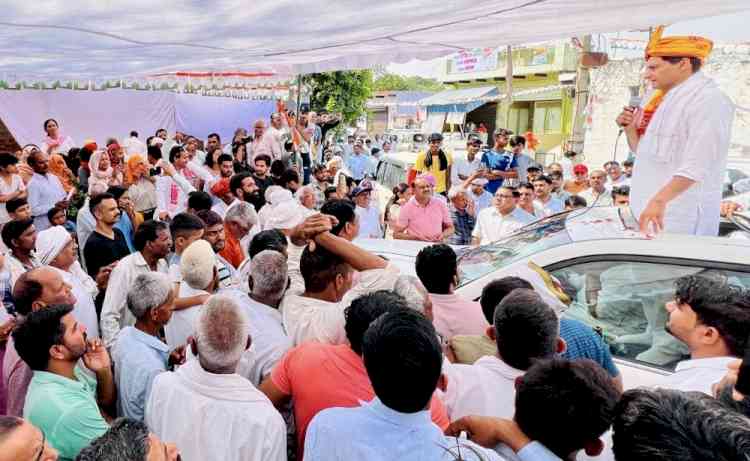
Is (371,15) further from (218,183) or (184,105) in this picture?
(184,105)

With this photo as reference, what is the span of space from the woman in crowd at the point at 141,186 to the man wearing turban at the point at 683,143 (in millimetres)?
5165

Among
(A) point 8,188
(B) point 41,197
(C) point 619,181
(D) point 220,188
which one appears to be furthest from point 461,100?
(A) point 8,188

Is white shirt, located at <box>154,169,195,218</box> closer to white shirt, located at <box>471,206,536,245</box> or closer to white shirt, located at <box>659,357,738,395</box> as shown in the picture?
white shirt, located at <box>471,206,536,245</box>

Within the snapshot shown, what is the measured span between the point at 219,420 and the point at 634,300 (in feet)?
7.16

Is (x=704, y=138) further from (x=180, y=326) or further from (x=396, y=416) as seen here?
(x=180, y=326)

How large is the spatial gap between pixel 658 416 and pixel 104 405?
231 centimetres

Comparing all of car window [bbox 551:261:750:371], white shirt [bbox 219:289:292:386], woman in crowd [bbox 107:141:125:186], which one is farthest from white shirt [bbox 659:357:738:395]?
woman in crowd [bbox 107:141:125:186]

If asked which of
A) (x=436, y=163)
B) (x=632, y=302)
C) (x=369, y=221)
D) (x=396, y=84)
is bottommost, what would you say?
(x=369, y=221)

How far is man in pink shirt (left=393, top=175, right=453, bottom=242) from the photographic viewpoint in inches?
239

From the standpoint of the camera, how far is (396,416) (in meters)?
1.54

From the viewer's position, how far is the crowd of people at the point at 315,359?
1.53 meters

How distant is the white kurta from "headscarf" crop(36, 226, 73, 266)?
3814 mm

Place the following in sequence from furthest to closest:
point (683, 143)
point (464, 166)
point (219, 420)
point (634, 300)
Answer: point (464, 166), point (683, 143), point (634, 300), point (219, 420)

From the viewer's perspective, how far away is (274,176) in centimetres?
738
